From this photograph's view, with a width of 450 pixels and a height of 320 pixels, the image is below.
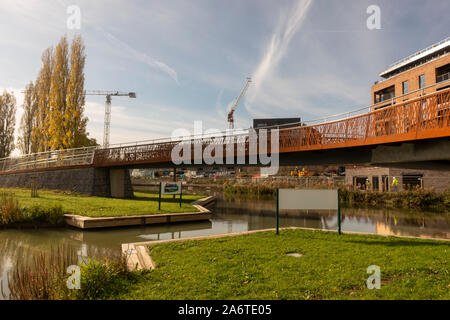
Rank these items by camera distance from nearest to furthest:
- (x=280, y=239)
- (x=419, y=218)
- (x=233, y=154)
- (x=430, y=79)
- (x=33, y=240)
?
(x=280, y=239) < (x=33, y=240) < (x=419, y=218) < (x=233, y=154) < (x=430, y=79)

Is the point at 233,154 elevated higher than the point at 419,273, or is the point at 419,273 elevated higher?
the point at 233,154

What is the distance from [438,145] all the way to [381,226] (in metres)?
5.45

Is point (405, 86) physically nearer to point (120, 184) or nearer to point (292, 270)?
point (120, 184)

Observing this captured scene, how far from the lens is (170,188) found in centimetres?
1684

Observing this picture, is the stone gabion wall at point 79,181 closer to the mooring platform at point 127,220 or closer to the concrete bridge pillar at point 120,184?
the concrete bridge pillar at point 120,184

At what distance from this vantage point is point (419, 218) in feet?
58.6

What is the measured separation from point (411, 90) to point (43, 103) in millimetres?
48225

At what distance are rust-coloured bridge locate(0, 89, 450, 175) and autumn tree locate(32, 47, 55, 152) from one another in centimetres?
856

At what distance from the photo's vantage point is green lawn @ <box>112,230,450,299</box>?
4.51m

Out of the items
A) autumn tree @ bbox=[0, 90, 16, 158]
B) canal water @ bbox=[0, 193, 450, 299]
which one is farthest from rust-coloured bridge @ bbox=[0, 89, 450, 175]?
autumn tree @ bbox=[0, 90, 16, 158]

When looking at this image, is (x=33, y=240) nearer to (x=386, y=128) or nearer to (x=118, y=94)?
(x=386, y=128)

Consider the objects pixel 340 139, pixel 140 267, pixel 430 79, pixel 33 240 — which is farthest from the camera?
pixel 430 79
